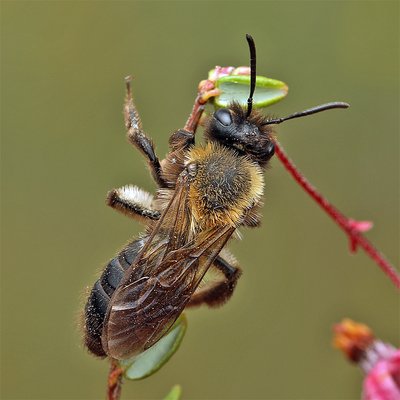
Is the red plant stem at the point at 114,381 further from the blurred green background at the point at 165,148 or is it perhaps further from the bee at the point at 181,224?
the blurred green background at the point at 165,148

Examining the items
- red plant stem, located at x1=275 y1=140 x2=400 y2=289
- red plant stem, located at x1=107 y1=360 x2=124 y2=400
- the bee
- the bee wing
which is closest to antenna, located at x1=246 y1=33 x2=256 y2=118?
the bee

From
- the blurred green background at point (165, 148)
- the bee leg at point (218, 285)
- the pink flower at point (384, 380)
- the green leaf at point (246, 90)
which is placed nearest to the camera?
the green leaf at point (246, 90)

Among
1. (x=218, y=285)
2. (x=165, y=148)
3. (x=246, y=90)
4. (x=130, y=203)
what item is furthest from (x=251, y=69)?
(x=165, y=148)

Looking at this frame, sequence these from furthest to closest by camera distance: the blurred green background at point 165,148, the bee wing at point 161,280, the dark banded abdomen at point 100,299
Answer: the blurred green background at point 165,148, the dark banded abdomen at point 100,299, the bee wing at point 161,280

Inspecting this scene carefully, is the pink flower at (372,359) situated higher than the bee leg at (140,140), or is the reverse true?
the bee leg at (140,140)

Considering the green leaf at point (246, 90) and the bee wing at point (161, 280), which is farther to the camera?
the green leaf at point (246, 90)

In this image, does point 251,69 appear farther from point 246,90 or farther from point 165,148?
point 165,148

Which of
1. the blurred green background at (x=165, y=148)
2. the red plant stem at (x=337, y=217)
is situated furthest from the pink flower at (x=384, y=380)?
the blurred green background at (x=165, y=148)
